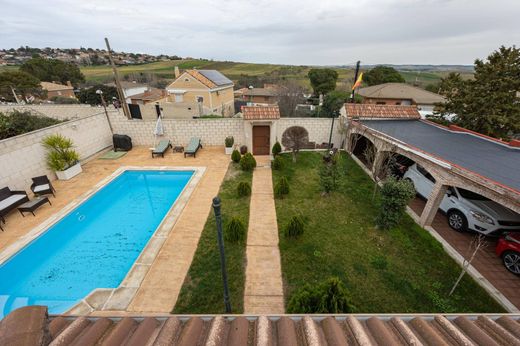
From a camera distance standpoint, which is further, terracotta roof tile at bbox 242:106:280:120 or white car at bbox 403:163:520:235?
terracotta roof tile at bbox 242:106:280:120

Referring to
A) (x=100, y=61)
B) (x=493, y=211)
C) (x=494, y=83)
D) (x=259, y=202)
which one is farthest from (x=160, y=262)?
(x=100, y=61)

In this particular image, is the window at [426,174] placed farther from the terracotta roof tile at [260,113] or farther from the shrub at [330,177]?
the terracotta roof tile at [260,113]

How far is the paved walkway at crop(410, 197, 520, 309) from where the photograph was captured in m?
5.71

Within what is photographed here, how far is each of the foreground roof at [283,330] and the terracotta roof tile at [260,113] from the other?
12.7m

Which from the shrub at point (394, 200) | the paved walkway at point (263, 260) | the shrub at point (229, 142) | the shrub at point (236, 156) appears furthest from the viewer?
the shrub at point (229, 142)

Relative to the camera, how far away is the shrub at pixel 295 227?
7.34 meters

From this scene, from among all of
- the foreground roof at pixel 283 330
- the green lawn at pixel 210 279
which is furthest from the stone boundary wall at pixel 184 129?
the foreground roof at pixel 283 330

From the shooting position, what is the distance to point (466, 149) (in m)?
8.91

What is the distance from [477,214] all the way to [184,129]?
1644cm

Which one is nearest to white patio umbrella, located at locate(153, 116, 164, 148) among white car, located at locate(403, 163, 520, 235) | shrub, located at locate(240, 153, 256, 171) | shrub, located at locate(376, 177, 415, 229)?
shrub, located at locate(240, 153, 256, 171)

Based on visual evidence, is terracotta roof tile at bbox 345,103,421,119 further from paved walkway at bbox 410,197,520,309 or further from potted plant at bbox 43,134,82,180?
potted plant at bbox 43,134,82,180

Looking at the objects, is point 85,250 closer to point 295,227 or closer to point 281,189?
point 295,227

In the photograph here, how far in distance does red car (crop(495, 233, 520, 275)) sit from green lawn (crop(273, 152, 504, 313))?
4.37 ft

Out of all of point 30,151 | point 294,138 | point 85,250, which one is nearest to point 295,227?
point 294,138
